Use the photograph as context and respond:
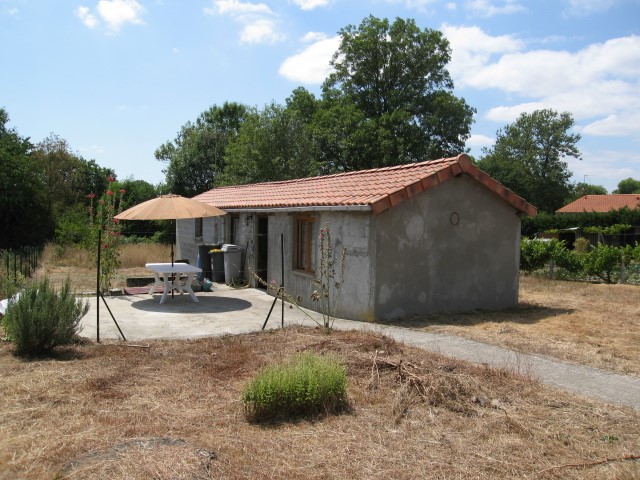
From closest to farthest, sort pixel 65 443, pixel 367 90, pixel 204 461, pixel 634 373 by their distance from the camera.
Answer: pixel 204 461
pixel 65 443
pixel 634 373
pixel 367 90

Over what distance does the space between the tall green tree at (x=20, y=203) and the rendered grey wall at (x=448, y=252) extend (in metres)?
18.9

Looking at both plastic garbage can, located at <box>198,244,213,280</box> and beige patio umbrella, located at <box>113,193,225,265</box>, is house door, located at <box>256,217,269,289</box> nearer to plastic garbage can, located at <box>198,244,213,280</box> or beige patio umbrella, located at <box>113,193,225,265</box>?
plastic garbage can, located at <box>198,244,213,280</box>

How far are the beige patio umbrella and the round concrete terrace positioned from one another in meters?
1.88

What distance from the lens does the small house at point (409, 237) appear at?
10352 millimetres

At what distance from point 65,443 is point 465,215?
29.4 ft

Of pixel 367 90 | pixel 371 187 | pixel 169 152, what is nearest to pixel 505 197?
pixel 371 187

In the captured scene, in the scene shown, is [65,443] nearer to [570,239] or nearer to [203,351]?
[203,351]

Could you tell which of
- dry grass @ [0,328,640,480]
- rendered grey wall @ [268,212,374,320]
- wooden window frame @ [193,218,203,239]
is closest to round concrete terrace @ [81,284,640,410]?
rendered grey wall @ [268,212,374,320]

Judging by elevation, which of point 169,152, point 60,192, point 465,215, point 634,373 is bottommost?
point 634,373

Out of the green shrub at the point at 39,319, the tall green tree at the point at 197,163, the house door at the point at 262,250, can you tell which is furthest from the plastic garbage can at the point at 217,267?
the tall green tree at the point at 197,163

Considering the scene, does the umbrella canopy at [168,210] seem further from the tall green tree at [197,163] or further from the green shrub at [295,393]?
the tall green tree at [197,163]

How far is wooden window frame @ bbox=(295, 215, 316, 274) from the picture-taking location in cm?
1241

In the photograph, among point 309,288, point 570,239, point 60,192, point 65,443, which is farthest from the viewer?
point 570,239

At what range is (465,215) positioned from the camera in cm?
1152
